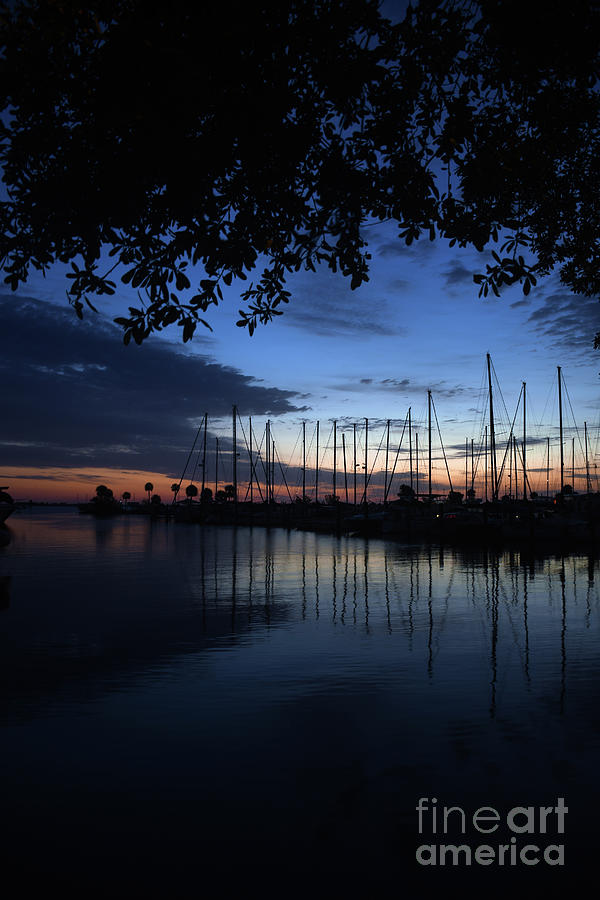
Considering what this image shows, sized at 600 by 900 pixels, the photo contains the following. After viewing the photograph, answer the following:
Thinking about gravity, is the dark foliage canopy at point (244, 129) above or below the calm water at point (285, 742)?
above

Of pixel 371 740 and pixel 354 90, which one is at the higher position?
pixel 354 90

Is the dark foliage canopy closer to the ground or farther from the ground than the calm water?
farther from the ground

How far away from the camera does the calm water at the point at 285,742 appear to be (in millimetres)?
5473

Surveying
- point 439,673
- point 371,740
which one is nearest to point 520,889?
point 371,740

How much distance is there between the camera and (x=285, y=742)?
320 inches

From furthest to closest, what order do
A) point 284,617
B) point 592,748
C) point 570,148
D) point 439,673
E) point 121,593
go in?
point 121,593 < point 284,617 < point 439,673 < point 570,148 < point 592,748

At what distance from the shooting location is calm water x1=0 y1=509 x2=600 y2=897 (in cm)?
547

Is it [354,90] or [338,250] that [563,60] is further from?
[338,250]

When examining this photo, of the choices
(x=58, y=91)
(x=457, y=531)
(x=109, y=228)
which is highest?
(x=58, y=91)

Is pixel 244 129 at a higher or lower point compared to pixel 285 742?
higher

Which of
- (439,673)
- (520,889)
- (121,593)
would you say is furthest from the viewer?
(121,593)

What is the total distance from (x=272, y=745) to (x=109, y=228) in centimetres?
703

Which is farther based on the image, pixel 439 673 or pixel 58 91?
pixel 439 673

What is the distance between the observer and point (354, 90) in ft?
25.1
